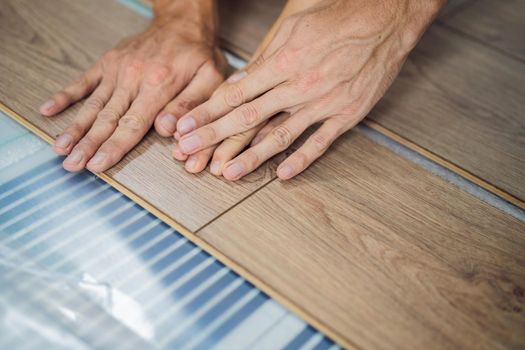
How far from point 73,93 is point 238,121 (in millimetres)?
442

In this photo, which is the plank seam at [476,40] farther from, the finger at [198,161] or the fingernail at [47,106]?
the fingernail at [47,106]

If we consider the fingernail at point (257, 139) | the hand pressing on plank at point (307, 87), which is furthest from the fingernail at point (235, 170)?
the fingernail at point (257, 139)

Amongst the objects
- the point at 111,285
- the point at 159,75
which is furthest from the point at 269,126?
the point at 111,285

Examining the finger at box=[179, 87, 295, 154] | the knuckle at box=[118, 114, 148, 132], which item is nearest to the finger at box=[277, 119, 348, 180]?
the finger at box=[179, 87, 295, 154]

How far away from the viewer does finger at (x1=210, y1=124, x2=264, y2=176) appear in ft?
3.72

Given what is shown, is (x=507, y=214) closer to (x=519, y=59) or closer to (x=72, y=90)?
(x=519, y=59)

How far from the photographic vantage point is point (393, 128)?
4.35ft

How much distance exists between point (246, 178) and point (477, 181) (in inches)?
21.1

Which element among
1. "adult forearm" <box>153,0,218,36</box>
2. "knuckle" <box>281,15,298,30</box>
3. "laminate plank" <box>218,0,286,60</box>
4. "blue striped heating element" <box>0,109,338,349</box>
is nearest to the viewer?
"blue striped heating element" <box>0,109,338,349</box>

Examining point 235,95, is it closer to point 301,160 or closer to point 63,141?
point 301,160

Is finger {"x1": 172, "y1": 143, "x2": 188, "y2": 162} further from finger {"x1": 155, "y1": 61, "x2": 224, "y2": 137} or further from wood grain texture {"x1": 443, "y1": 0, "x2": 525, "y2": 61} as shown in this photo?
wood grain texture {"x1": 443, "y1": 0, "x2": 525, "y2": 61}

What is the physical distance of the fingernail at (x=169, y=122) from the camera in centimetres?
120

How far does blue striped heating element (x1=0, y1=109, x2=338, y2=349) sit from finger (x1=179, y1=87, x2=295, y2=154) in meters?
0.19

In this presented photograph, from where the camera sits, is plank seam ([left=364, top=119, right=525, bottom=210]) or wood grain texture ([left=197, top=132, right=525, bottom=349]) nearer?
wood grain texture ([left=197, top=132, right=525, bottom=349])
